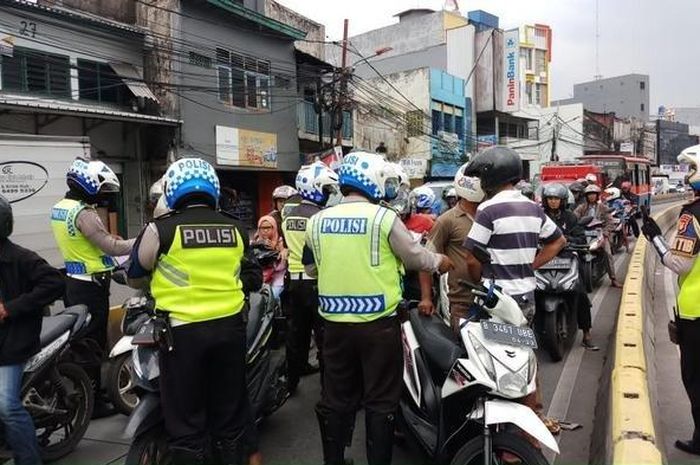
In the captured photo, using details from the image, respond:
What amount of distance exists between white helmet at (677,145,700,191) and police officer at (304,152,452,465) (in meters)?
1.73

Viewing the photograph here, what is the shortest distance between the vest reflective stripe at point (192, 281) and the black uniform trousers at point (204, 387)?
0.06 m

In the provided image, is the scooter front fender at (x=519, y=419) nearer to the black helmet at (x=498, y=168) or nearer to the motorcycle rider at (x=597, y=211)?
the black helmet at (x=498, y=168)

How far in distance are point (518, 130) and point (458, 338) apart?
128 ft

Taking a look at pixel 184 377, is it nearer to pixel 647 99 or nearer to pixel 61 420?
pixel 61 420

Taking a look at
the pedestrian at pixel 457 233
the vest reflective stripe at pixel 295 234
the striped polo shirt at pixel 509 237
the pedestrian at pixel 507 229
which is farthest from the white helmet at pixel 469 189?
the vest reflective stripe at pixel 295 234

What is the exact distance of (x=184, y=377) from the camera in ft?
8.87

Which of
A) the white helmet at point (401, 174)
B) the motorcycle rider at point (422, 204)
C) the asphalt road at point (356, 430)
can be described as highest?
the white helmet at point (401, 174)

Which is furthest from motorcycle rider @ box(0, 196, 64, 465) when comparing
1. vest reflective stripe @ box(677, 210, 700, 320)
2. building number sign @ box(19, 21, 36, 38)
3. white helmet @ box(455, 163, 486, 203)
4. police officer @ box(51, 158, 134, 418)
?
building number sign @ box(19, 21, 36, 38)


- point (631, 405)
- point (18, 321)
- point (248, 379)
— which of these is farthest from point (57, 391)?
point (631, 405)

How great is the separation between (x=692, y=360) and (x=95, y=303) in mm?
4051

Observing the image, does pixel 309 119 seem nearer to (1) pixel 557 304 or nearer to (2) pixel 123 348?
(1) pixel 557 304

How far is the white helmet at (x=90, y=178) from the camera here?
4.24 metres

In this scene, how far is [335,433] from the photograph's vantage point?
10.1 feet

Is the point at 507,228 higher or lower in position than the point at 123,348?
higher
